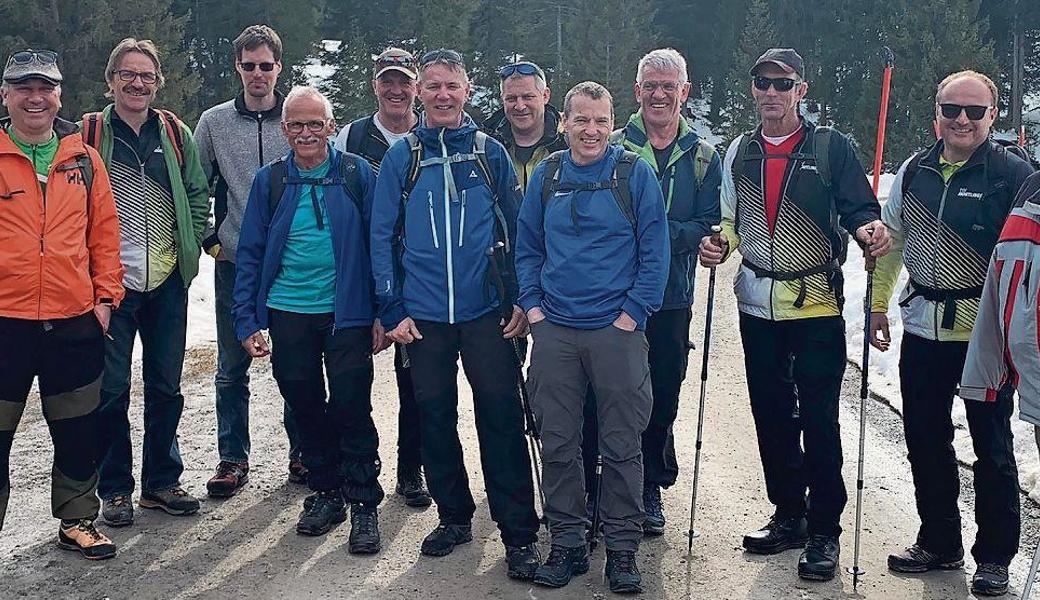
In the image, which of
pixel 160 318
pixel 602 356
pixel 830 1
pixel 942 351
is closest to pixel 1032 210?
pixel 942 351

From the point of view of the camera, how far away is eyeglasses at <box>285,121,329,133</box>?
5570mm

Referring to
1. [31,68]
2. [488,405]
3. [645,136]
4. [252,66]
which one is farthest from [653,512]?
[31,68]

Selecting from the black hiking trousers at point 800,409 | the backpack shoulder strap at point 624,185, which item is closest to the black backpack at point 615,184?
the backpack shoulder strap at point 624,185

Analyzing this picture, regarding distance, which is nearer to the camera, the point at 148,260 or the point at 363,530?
the point at 363,530

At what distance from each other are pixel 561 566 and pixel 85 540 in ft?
8.41

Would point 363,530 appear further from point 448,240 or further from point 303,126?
point 303,126

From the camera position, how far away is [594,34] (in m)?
43.4

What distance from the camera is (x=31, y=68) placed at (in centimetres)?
517

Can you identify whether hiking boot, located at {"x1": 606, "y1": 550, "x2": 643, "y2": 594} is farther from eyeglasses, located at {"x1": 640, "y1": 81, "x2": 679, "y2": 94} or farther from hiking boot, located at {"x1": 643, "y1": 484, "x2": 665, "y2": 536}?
eyeglasses, located at {"x1": 640, "y1": 81, "x2": 679, "y2": 94}

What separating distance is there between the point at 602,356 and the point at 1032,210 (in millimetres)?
1995

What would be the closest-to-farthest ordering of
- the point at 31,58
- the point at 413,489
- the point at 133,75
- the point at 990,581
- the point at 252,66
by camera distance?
the point at 990,581 → the point at 31,58 → the point at 133,75 → the point at 413,489 → the point at 252,66

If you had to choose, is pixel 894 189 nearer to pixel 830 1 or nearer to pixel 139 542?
pixel 139 542

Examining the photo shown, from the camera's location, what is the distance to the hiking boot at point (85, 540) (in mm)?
5484

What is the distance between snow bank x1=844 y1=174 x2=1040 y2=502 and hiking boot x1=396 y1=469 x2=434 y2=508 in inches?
126
